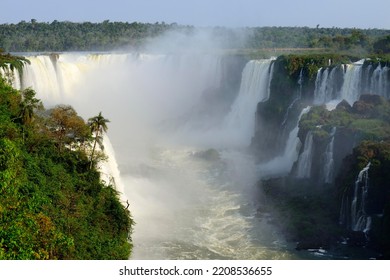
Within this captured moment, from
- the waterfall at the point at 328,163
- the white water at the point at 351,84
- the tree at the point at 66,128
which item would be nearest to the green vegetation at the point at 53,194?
the tree at the point at 66,128

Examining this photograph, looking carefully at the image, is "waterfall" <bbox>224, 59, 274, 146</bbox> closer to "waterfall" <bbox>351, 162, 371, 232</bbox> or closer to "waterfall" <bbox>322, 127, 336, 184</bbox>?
"waterfall" <bbox>322, 127, 336, 184</bbox>

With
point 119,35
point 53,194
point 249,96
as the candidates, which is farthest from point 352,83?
point 119,35

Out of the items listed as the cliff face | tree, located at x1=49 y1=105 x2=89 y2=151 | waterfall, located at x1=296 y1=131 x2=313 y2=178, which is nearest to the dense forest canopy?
the cliff face

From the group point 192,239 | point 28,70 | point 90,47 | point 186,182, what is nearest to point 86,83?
point 28,70

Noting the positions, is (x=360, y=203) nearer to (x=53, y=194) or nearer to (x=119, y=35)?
(x=53, y=194)

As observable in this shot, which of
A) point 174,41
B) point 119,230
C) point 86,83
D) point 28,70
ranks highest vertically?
point 174,41
